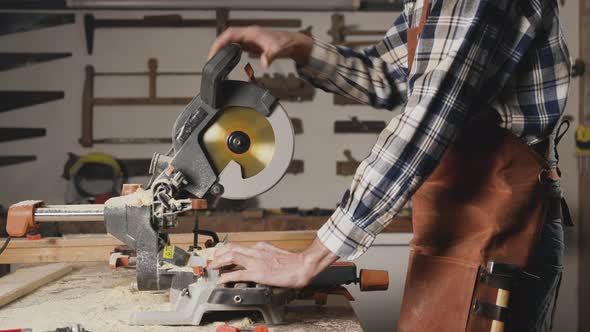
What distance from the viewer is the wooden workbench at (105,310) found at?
1.20 metres

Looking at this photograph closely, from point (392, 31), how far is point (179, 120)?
67 centimetres

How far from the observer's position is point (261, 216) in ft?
11.3

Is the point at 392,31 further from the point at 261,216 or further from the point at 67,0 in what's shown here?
the point at 67,0

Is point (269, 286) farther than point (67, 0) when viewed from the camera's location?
No

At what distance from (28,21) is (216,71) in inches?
134

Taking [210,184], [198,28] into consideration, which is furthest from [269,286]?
[198,28]

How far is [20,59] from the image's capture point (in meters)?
4.04

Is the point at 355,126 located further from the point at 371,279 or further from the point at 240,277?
the point at 240,277

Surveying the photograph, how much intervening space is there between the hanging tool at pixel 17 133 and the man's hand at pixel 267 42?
308 centimetres

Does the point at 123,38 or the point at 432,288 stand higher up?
the point at 123,38

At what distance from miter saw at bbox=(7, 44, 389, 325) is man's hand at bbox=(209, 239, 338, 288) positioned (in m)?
0.07

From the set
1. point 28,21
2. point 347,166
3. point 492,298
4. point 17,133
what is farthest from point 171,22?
point 492,298

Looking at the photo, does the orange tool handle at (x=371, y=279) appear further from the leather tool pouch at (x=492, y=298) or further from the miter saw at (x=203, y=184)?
the leather tool pouch at (x=492, y=298)

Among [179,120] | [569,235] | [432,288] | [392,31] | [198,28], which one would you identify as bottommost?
[569,235]
